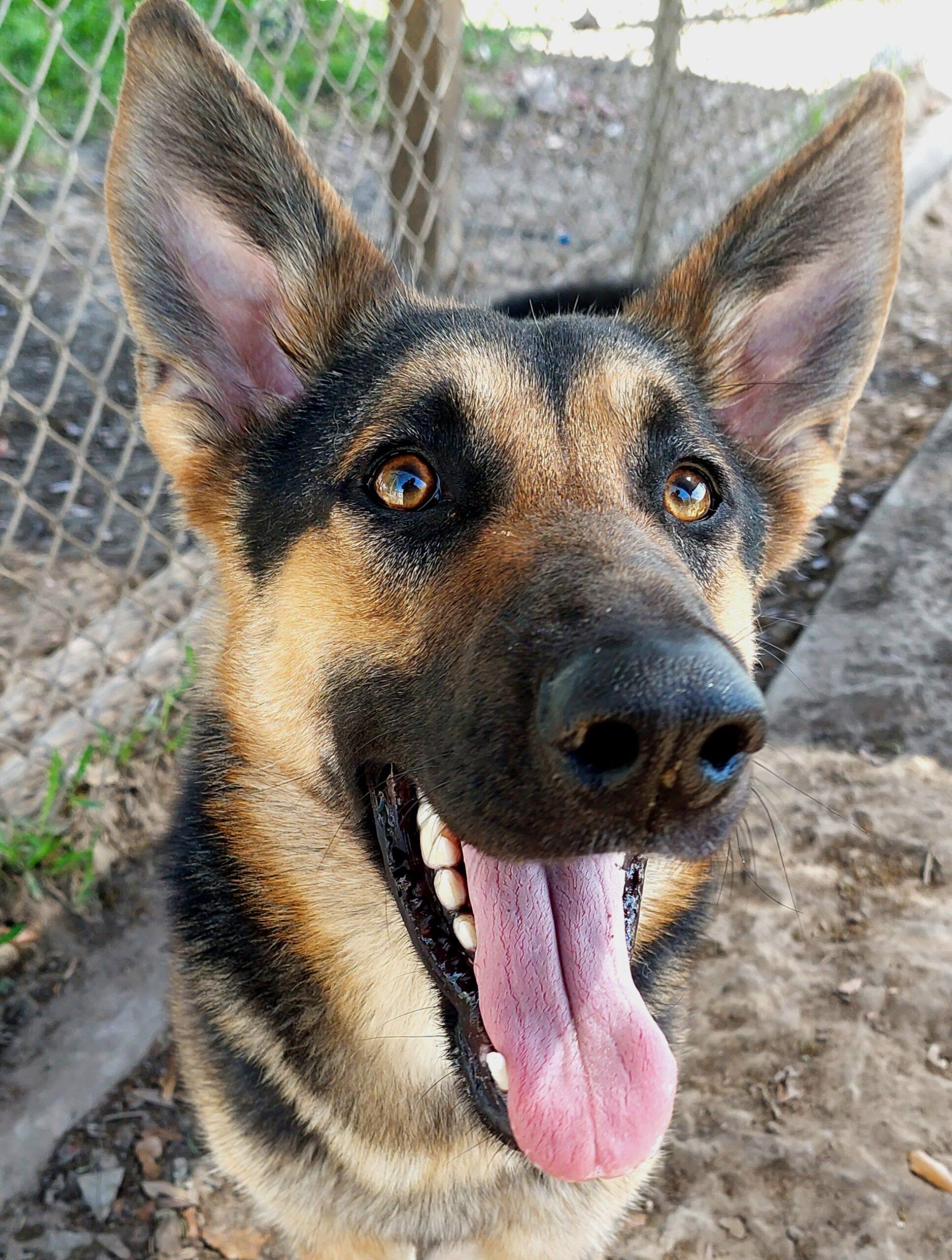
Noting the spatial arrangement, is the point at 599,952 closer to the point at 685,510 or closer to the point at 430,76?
the point at 685,510

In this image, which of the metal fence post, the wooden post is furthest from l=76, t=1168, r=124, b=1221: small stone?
the metal fence post

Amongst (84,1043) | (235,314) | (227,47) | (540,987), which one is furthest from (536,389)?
(227,47)

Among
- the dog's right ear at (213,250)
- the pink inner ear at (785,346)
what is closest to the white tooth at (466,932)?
the dog's right ear at (213,250)

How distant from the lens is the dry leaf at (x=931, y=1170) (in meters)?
2.64

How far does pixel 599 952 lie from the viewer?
1.98m

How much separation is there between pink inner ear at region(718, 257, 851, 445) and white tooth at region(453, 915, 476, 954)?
4.80ft

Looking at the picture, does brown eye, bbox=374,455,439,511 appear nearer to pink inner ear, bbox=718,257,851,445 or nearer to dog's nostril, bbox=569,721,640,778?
dog's nostril, bbox=569,721,640,778

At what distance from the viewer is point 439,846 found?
195 cm

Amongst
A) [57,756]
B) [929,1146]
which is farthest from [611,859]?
[57,756]

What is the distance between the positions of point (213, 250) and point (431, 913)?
59.5 inches

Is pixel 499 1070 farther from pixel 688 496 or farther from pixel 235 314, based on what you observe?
pixel 235 314

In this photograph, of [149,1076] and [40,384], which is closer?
[149,1076]

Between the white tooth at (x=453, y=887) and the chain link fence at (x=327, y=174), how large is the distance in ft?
4.35

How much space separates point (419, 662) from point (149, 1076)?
195 cm
